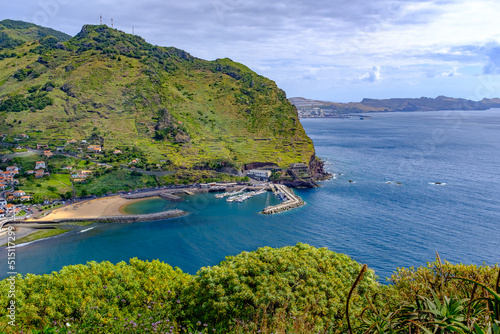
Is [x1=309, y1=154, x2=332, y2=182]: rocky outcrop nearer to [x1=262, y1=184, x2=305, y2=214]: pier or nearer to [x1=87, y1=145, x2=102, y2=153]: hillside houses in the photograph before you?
[x1=262, y1=184, x2=305, y2=214]: pier

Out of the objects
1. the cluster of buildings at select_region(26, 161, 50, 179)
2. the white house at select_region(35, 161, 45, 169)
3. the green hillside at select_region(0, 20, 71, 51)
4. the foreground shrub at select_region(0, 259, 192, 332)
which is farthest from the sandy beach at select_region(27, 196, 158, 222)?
the green hillside at select_region(0, 20, 71, 51)

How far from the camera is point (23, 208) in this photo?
5669 centimetres

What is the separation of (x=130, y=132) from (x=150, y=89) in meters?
22.0

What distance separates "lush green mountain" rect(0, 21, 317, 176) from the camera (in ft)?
283

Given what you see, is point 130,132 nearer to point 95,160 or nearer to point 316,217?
point 95,160

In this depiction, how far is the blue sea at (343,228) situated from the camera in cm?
3831

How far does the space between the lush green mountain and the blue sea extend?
22897 mm

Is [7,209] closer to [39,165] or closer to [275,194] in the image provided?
[39,165]

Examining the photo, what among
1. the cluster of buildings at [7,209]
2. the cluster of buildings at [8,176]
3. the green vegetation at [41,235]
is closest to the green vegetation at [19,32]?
the cluster of buildings at [8,176]

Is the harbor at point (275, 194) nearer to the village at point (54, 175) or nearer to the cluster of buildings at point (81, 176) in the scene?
the village at point (54, 175)

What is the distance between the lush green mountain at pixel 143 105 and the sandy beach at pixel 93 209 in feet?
55.1

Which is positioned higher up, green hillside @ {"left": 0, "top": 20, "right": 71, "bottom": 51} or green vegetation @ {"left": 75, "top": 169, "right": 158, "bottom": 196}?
green hillside @ {"left": 0, "top": 20, "right": 71, "bottom": 51}

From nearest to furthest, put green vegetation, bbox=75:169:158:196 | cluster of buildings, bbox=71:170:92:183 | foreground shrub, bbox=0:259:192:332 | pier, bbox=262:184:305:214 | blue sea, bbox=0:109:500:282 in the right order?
1. foreground shrub, bbox=0:259:192:332
2. blue sea, bbox=0:109:500:282
3. pier, bbox=262:184:305:214
4. green vegetation, bbox=75:169:158:196
5. cluster of buildings, bbox=71:170:92:183

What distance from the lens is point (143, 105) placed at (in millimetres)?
101375
